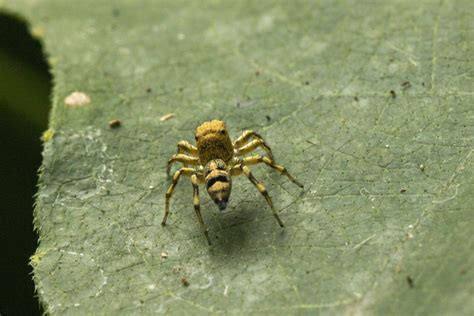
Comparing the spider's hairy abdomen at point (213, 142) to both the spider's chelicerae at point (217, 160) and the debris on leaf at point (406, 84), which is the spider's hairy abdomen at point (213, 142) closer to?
the spider's chelicerae at point (217, 160)

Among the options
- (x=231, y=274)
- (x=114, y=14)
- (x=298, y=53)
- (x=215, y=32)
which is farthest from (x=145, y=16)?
(x=231, y=274)

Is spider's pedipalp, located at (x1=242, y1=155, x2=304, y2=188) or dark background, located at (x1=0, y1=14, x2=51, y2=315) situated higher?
spider's pedipalp, located at (x1=242, y1=155, x2=304, y2=188)

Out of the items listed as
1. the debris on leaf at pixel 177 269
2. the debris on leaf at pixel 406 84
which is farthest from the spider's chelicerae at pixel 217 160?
the debris on leaf at pixel 406 84

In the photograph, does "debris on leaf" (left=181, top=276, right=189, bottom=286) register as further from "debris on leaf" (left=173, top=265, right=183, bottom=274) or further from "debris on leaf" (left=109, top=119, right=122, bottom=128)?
"debris on leaf" (left=109, top=119, right=122, bottom=128)

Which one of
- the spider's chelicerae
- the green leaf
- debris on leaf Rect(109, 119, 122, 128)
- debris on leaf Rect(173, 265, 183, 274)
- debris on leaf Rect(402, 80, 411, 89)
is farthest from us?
debris on leaf Rect(109, 119, 122, 128)

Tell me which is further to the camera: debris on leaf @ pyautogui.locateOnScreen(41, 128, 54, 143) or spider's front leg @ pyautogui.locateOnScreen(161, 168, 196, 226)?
debris on leaf @ pyautogui.locateOnScreen(41, 128, 54, 143)

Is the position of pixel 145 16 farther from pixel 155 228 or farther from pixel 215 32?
pixel 155 228

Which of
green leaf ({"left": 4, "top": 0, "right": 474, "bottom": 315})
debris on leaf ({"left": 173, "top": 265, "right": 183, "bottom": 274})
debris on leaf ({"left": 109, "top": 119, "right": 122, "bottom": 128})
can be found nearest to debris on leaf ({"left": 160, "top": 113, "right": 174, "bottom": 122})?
green leaf ({"left": 4, "top": 0, "right": 474, "bottom": 315})
